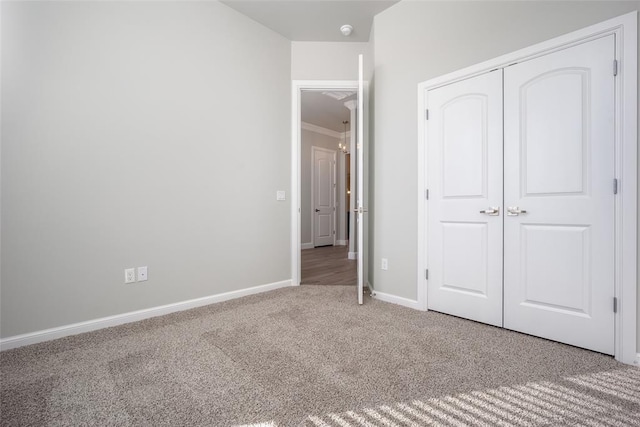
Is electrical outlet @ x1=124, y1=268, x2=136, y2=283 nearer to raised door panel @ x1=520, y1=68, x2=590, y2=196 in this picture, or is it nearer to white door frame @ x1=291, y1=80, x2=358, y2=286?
white door frame @ x1=291, y1=80, x2=358, y2=286

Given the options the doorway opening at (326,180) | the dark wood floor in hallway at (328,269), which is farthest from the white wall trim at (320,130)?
the dark wood floor in hallway at (328,269)

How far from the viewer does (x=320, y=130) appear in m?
7.15

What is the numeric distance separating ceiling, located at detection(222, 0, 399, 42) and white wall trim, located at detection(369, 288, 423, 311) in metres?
2.81

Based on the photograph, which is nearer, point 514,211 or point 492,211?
point 514,211

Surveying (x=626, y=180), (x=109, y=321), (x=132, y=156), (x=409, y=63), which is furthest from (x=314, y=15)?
(x=109, y=321)

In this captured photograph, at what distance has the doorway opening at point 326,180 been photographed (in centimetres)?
541

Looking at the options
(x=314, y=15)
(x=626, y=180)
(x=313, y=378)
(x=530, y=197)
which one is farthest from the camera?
(x=314, y=15)

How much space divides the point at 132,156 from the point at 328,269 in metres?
2.92

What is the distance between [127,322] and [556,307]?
123 inches

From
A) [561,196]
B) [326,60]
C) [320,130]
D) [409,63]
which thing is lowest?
[561,196]

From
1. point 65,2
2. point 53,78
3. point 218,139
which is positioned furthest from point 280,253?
point 65,2

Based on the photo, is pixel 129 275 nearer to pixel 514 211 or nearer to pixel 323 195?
pixel 514 211

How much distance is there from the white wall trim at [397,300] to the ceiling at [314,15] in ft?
9.22

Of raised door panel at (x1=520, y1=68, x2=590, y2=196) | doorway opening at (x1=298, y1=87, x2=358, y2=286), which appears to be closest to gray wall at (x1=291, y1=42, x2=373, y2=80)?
doorway opening at (x1=298, y1=87, x2=358, y2=286)
